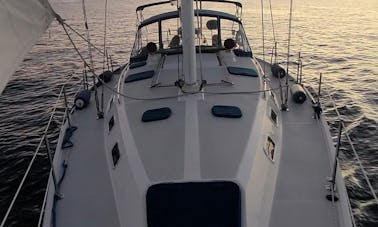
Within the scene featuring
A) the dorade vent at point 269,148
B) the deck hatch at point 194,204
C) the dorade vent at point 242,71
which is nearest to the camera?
the deck hatch at point 194,204

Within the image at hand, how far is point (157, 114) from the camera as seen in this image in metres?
6.81

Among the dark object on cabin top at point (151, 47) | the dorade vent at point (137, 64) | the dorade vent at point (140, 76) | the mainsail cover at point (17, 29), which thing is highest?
the mainsail cover at point (17, 29)

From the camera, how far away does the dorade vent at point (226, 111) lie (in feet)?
21.6

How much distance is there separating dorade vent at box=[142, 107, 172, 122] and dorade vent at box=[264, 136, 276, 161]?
1711 mm

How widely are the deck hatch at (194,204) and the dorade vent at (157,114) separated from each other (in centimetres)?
193

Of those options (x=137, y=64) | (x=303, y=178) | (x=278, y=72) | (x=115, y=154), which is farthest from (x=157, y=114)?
(x=278, y=72)

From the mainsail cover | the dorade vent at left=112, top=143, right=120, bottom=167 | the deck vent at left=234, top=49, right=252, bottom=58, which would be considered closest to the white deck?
the dorade vent at left=112, top=143, right=120, bottom=167

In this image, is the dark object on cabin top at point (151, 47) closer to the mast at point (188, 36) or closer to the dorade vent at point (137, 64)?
the dorade vent at point (137, 64)

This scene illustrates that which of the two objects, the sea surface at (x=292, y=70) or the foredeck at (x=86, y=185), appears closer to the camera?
the foredeck at (x=86, y=185)

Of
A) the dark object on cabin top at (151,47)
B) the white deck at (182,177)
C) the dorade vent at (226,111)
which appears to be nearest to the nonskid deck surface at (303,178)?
the white deck at (182,177)

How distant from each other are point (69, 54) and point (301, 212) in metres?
23.4

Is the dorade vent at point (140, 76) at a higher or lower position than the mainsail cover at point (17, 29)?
lower

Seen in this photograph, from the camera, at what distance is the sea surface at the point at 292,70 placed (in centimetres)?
1029

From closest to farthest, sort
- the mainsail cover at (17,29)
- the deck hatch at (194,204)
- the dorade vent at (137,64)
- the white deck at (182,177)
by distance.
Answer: the mainsail cover at (17,29)
the deck hatch at (194,204)
the white deck at (182,177)
the dorade vent at (137,64)
